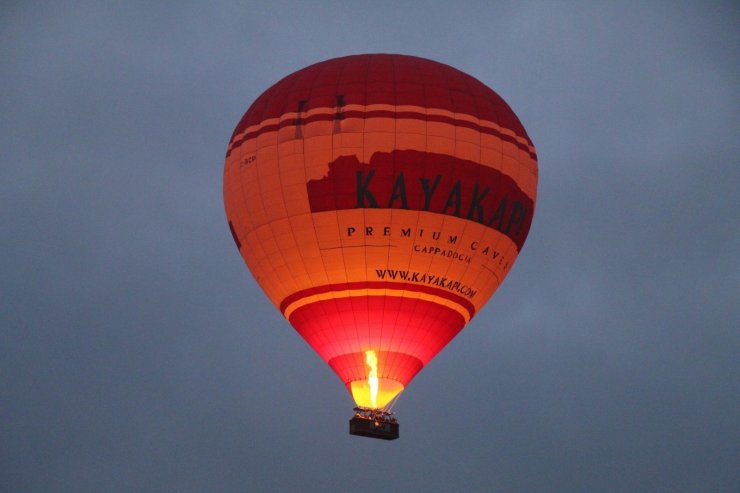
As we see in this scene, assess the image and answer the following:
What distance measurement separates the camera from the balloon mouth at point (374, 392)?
3188 centimetres

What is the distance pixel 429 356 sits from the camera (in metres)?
32.9

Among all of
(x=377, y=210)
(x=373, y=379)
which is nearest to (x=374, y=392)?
(x=373, y=379)

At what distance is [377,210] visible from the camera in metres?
31.3

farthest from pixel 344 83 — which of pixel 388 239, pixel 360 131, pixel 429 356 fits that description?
pixel 429 356

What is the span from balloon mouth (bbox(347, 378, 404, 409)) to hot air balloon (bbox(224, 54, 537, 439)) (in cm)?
2

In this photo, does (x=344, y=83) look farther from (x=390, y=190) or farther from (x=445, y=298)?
(x=445, y=298)

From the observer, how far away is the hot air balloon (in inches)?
1237

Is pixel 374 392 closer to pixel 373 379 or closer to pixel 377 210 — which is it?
pixel 373 379

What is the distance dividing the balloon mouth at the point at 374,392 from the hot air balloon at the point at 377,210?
0.02 m

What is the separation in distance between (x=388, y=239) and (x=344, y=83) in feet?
12.5

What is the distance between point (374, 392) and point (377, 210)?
4128mm

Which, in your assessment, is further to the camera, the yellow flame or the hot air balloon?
the yellow flame

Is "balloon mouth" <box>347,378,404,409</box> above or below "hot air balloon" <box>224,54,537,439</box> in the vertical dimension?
below

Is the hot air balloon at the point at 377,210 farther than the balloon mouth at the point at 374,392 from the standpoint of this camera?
No
